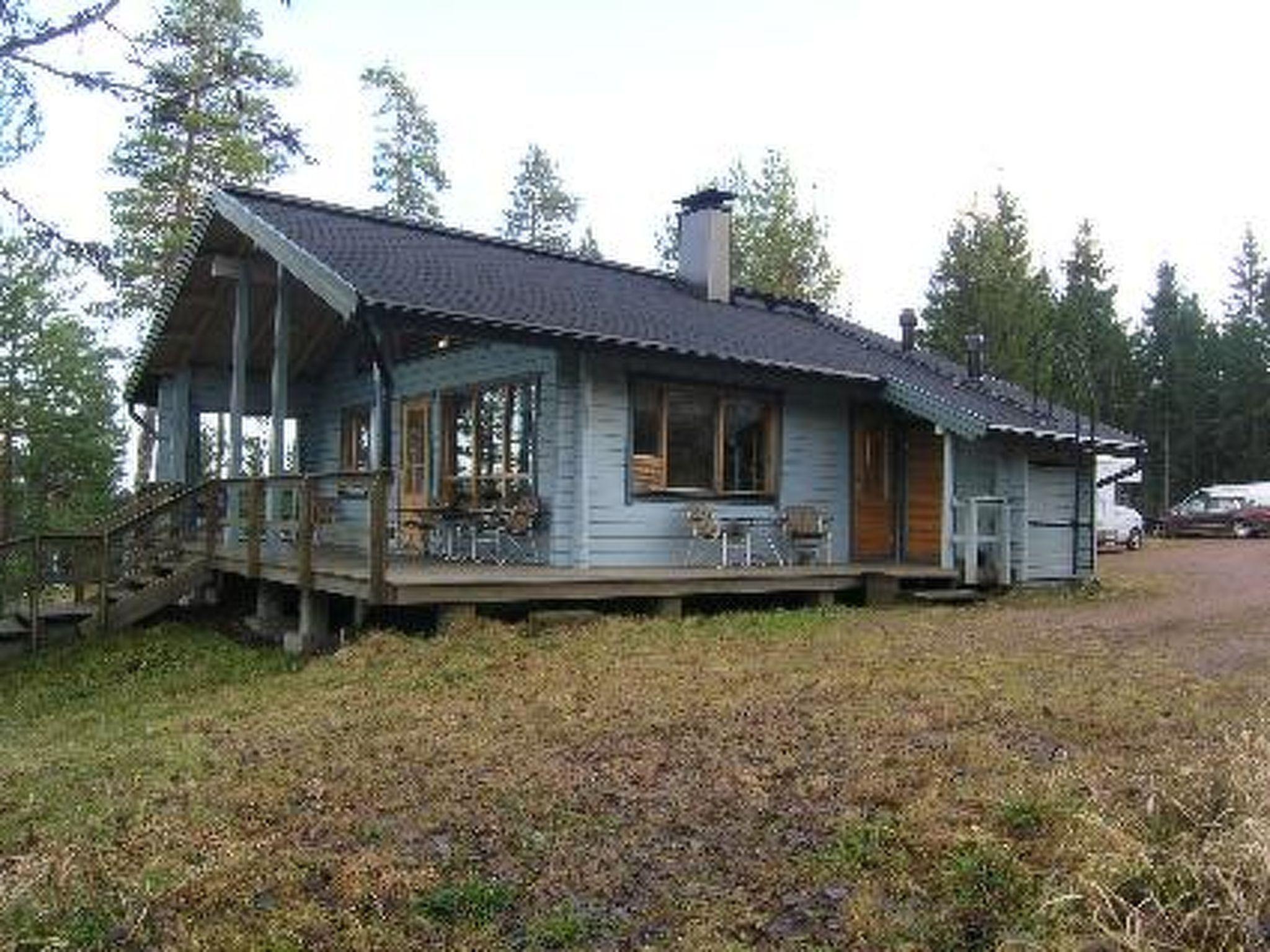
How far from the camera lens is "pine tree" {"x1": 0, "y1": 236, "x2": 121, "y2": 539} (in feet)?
88.4

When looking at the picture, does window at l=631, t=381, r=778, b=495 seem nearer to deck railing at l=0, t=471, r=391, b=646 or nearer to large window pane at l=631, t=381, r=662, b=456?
large window pane at l=631, t=381, r=662, b=456

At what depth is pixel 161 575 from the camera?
13281mm

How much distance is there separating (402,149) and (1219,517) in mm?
27696

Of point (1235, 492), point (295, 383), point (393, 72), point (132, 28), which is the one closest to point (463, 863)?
point (132, 28)

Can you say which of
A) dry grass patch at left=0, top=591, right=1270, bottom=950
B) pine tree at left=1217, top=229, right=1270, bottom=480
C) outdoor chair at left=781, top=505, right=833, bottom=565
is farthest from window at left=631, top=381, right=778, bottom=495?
pine tree at left=1217, top=229, right=1270, bottom=480

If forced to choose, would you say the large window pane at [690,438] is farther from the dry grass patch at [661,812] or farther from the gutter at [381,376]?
the dry grass patch at [661,812]

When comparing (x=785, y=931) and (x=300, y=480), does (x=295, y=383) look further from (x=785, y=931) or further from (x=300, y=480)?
(x=785, y=931)

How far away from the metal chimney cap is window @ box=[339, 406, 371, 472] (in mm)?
5823

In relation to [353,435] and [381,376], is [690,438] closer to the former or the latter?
[381,376]

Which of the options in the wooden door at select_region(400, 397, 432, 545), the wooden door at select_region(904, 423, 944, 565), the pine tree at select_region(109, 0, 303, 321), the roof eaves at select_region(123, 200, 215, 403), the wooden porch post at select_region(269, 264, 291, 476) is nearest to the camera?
the wooden porch post at select_region(269, 264, 291, 476)

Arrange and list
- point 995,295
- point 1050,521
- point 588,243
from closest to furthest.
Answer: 1. point 1050,521
2. point 995,295
3. point 588,243

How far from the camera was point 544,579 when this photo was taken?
10.2 metres

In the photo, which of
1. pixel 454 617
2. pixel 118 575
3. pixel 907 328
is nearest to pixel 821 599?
pixel 454 617

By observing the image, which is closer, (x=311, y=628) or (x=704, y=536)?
(x=311, y=628)
